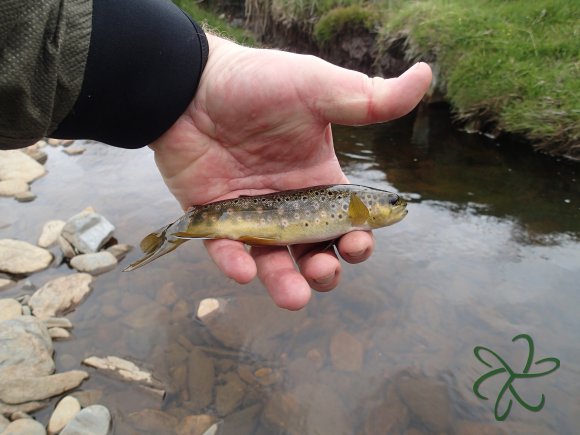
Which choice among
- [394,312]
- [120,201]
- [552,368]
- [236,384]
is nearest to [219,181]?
[236,384]

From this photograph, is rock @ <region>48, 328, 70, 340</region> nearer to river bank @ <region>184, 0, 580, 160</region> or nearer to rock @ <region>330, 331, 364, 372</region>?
rock @ <region>330, 331, 364, 372</region>

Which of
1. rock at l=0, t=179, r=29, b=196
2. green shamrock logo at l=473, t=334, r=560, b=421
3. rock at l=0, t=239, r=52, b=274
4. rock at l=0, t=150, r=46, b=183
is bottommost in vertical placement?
rock at l=0, t=150, r=46, b=183

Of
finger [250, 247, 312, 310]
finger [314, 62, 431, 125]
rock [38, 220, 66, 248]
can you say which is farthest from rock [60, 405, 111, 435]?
rock [38, 220, 66, 248]

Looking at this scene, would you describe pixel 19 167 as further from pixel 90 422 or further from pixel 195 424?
pixel 195 424

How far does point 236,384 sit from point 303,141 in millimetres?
2623

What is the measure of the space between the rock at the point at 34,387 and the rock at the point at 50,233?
9.96ft

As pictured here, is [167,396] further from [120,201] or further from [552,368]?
[120,201]

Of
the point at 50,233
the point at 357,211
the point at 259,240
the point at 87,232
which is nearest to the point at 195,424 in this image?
the point at 259,240

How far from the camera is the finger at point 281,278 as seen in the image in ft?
9.46

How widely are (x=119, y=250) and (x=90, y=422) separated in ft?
9.94

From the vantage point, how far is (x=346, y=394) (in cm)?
457

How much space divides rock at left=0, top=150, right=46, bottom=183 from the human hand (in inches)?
290

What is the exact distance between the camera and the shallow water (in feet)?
14.4

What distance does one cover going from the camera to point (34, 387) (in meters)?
4.35
